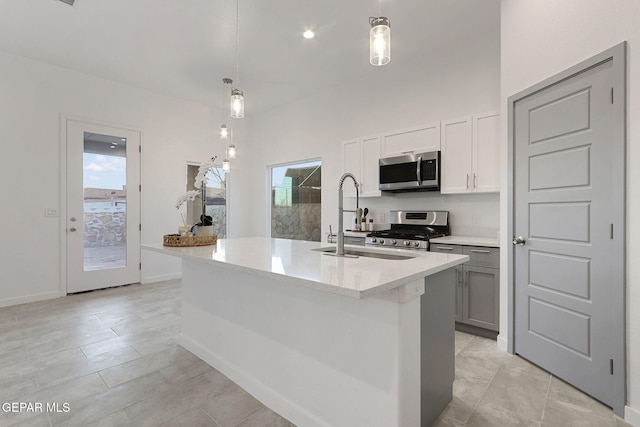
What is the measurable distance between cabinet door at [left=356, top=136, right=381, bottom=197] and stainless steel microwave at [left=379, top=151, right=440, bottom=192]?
149 millimetres

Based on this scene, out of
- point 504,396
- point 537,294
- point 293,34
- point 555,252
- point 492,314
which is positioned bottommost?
point 504,396

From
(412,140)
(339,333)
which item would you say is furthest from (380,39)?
(412,140)

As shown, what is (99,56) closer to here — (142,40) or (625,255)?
(142,40)

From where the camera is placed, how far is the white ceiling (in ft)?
9.49

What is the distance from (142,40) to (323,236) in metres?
3.37

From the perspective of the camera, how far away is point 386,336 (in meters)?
1.33

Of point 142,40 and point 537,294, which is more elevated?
point 142,40

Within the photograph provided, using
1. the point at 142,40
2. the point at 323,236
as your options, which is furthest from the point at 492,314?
the point at 142,40

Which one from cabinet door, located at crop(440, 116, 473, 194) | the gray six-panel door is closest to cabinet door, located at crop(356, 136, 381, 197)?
cabinet door, located at crop(440, 116, 473, 194)

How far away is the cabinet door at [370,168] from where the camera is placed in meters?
3.92

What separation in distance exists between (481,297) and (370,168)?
195 centimetres

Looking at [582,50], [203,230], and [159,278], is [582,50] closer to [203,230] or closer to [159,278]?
[203,230]

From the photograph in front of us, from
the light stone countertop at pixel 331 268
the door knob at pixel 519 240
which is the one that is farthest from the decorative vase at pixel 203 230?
the door knob at pixel 519 240

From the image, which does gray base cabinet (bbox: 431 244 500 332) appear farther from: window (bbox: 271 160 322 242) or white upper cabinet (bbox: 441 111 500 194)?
window (bbox: 271 160 322 242)
